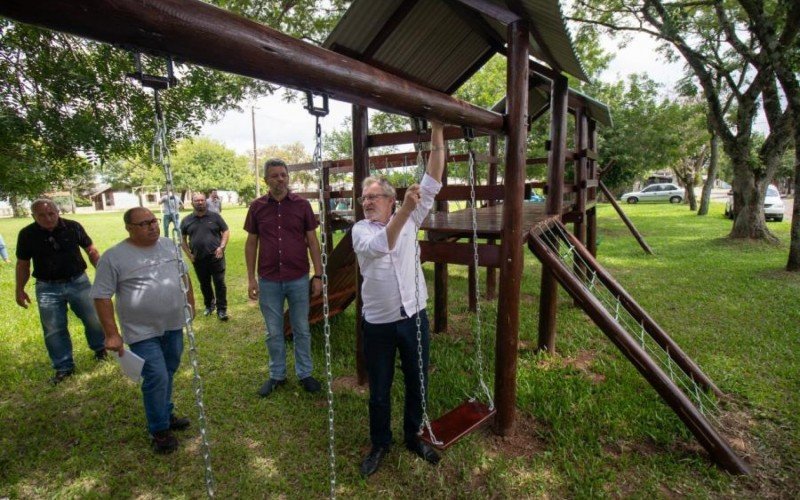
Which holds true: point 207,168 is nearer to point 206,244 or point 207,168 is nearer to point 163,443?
point 206,244

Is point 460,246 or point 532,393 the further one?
point 532,393

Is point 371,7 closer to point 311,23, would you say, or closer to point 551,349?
point 551,349

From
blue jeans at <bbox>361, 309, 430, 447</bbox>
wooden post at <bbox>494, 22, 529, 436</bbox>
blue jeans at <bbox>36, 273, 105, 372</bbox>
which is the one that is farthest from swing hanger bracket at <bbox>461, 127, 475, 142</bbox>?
blue jeans at <bbox>36, 273, 105, 372</bbox>

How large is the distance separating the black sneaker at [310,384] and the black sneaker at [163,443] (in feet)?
3.79

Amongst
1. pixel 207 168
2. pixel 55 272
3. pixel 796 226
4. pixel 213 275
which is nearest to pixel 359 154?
pixel 55 272

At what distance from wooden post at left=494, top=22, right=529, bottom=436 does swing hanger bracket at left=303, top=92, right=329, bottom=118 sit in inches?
59.4

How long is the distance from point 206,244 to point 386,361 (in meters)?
4.28

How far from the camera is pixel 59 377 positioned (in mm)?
4164

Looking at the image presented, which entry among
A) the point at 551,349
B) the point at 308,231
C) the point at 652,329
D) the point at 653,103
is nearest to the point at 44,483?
the point at 308,231

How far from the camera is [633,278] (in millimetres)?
7695

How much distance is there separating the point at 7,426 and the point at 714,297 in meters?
8.86

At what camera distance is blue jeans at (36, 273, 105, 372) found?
396cm

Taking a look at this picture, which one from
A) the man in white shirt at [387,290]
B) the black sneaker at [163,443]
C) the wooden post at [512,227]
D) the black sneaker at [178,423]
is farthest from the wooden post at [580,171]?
the black sneaker at [163,443]

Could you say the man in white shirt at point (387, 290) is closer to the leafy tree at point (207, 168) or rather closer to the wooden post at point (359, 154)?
the wooden post at point (359, 154)
